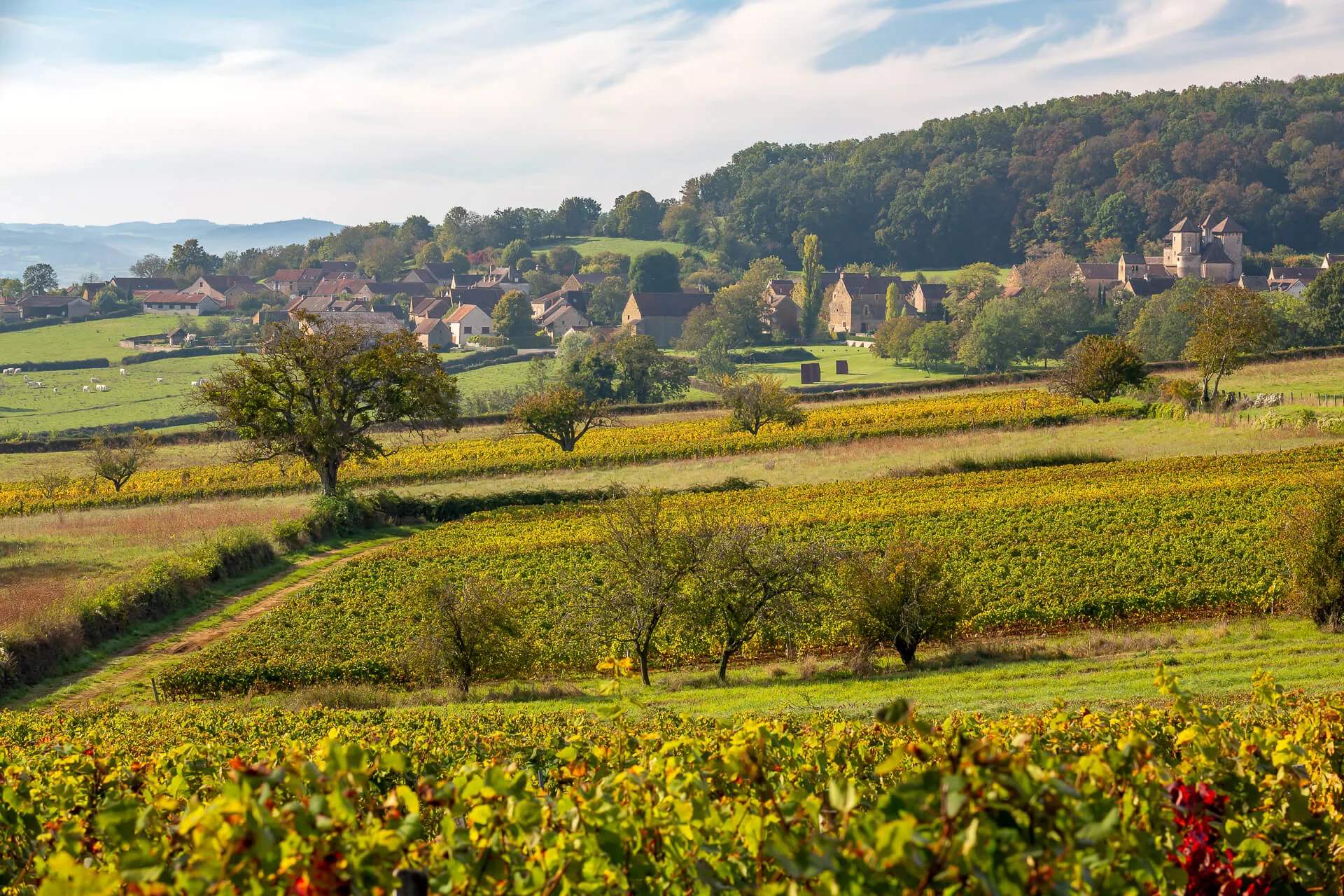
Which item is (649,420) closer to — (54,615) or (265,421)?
(265,421)

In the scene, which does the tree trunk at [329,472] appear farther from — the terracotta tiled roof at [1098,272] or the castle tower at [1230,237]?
the castle tower at [1230,237]

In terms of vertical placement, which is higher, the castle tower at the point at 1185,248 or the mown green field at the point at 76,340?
the castle tower at the point at 1185,248

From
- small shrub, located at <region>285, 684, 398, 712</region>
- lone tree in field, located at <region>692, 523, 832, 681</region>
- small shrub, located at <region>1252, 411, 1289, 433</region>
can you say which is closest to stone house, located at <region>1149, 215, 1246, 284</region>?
small shrub, located at <region>1252, 411, 1289, 433</region>

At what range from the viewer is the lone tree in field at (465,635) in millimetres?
19141

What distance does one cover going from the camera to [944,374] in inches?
3735

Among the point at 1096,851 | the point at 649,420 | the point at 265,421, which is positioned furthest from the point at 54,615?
the point at 649,420

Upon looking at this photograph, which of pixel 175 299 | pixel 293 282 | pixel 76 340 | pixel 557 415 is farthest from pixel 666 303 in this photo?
pixel 293 282

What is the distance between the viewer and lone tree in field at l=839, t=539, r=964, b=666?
63.5 ft

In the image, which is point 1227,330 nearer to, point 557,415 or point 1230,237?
point 557,415

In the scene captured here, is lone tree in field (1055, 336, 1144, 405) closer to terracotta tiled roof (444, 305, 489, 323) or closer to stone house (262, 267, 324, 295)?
terracotta tiled roof (444, 305, 489, 323)

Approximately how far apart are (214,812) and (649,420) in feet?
220

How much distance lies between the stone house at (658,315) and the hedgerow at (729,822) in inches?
5006

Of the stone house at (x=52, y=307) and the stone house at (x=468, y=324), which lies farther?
the stone house at (x=52, y=307)

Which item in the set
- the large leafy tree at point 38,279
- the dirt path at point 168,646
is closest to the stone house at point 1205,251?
the dirt path at point 168,646
